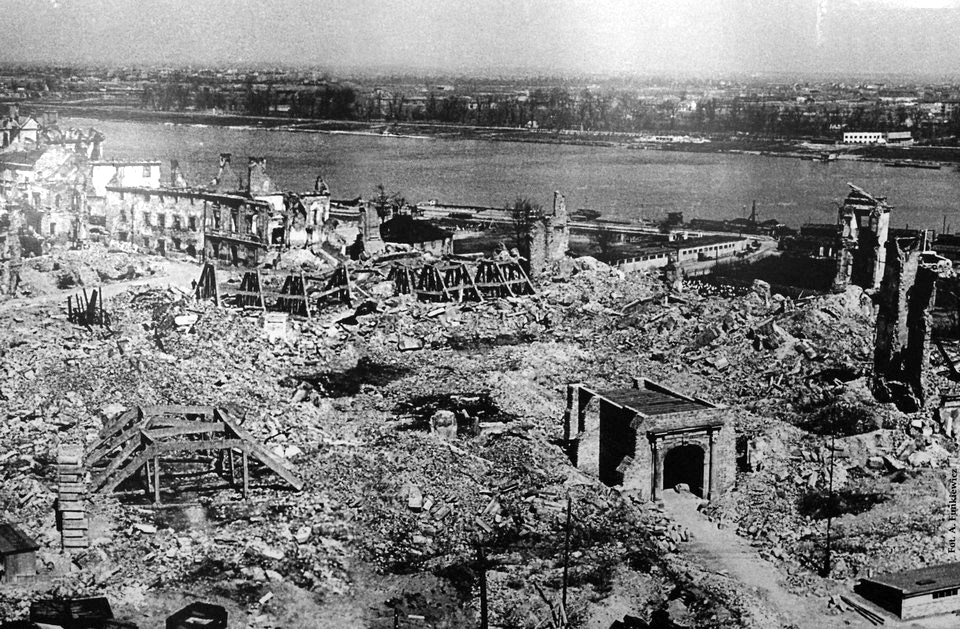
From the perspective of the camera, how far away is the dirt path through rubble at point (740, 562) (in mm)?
14758

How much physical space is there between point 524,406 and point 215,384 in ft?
21.8

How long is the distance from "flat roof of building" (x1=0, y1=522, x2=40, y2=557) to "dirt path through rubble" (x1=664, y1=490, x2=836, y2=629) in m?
9.57

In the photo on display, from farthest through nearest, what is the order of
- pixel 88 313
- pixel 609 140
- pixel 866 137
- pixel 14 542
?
pixel 609 140
pixel 866 137
pixel 88 313
pixel 14 542

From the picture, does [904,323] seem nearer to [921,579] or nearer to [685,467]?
[685,467]

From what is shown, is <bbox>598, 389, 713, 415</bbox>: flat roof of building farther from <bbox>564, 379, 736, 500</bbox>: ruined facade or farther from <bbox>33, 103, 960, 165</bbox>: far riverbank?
<bbox>33, 103, 960, 165</bbox>: far riverbank

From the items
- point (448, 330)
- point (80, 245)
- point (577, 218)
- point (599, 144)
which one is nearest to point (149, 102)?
point (80, 245)

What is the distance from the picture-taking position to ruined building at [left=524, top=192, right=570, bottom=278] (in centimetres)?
3581

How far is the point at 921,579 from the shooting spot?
49.1 ft

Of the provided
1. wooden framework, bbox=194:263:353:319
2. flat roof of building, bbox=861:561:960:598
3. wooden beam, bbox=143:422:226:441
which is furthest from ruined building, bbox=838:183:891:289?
wooden beam, bbox=143:422:226:441

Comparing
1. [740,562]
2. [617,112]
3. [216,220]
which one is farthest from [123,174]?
[617,112]

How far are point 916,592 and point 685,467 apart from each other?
5.44m

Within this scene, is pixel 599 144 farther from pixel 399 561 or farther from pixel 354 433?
pixel 399 561

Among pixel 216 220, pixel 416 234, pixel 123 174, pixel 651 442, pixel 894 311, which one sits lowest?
pixel 651 442

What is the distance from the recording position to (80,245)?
34.0m
